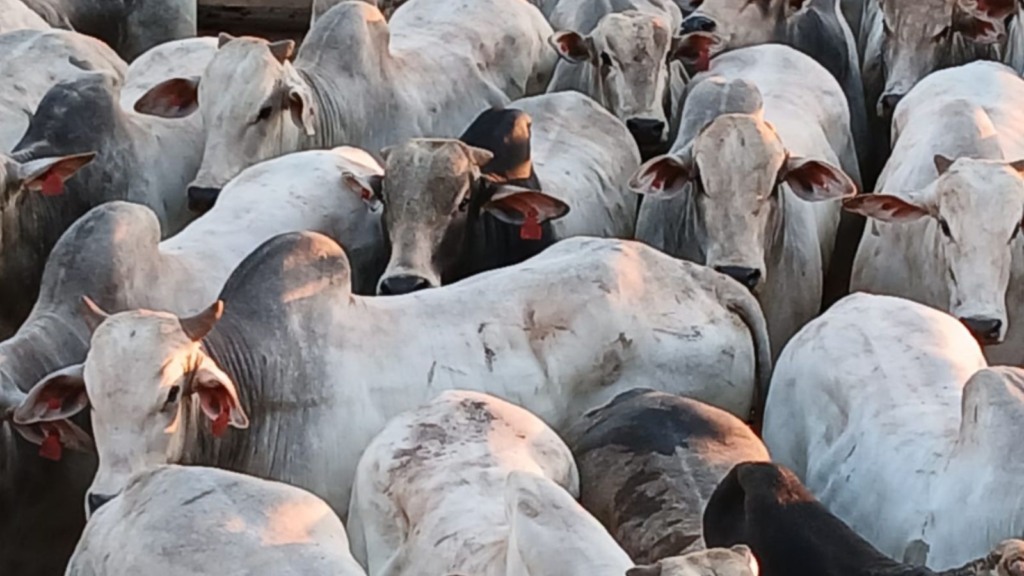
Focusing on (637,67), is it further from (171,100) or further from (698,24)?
(171,100)

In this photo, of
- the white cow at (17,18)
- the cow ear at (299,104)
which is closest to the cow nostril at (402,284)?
the cow ear at (299,104)

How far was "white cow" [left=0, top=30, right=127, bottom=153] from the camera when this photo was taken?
659 cm

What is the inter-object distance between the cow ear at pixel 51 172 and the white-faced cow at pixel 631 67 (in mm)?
1898

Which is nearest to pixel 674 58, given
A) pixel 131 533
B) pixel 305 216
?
pixel 305 216

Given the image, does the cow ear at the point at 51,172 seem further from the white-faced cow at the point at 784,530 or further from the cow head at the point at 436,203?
the white-faced cow at the point at 784,530

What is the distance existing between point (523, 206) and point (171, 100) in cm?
136

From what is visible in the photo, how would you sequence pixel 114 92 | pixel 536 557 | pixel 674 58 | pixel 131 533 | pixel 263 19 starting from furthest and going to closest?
pixel 263 19
pixel 674 58
pixel 114 92
pixel 131 533
pixel 536 557

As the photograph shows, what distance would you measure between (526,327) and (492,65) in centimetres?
248

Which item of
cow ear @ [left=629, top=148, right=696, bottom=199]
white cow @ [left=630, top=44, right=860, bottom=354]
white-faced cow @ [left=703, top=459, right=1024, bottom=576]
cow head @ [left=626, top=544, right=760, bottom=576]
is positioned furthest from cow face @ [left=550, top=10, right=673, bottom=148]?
cow head @ [left=626, top=544, right=760, bottom=576]

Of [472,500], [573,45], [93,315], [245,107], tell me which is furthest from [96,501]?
[573,45]

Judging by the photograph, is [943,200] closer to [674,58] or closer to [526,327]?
[526,327]

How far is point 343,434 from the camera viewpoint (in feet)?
16.0

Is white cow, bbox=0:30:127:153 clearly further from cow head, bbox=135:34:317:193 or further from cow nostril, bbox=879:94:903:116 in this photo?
cow nostril, bbox=879:94:903:116

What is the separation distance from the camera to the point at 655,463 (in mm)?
4500
